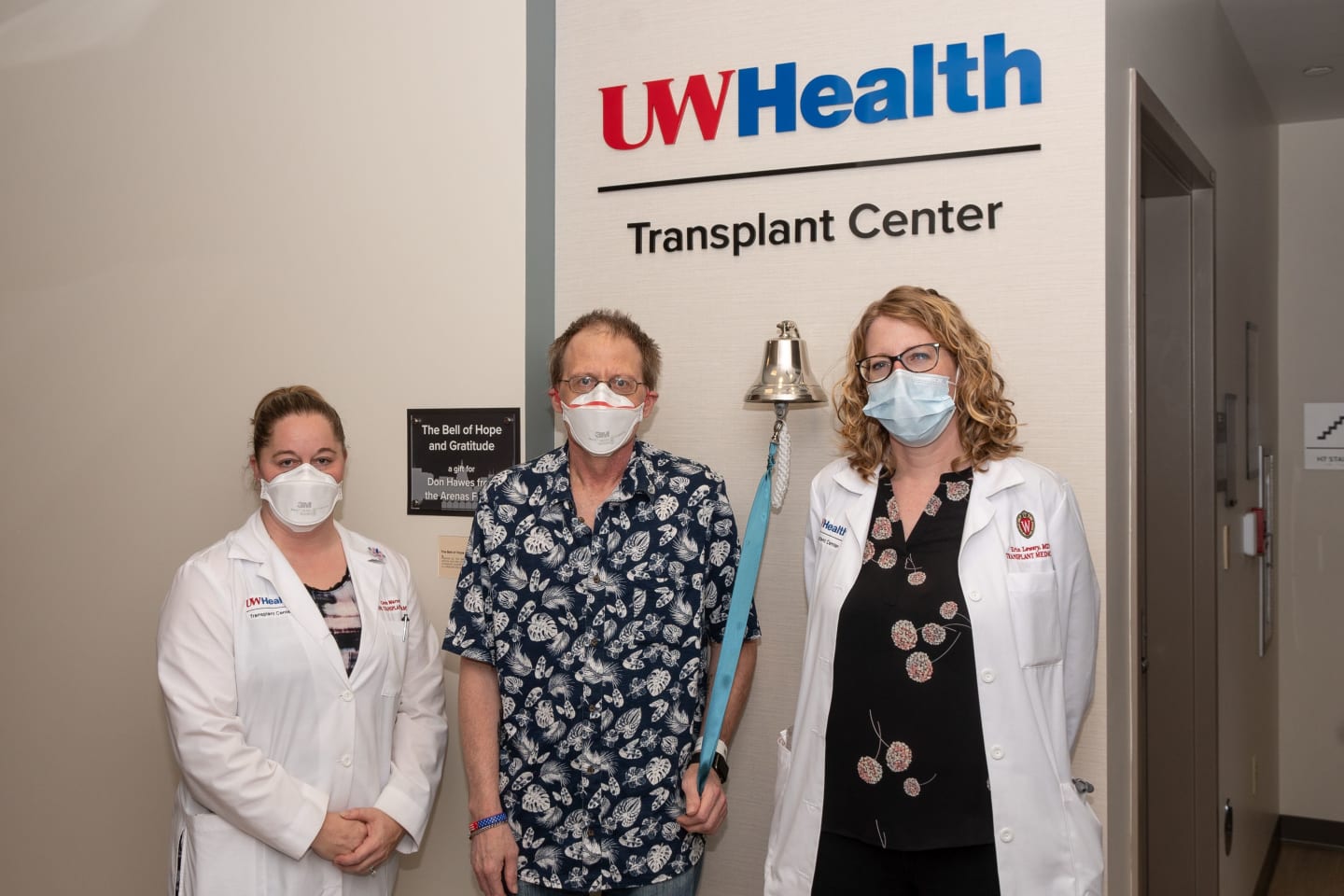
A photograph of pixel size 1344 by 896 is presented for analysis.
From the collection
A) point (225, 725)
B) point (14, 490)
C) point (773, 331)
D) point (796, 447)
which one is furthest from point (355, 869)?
point (14, 490)

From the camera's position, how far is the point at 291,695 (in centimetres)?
222

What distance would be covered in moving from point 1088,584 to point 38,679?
3.08 meters

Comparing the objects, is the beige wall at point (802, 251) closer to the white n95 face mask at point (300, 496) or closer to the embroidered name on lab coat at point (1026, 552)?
the embroidered name on lab coat at point (1026, 552)

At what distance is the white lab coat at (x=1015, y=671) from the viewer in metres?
1.82

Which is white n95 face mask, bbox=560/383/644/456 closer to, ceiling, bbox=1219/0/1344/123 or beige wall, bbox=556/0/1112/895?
beige wall, bbox=556/0/1112/895

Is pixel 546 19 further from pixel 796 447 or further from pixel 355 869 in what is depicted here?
pixel 355 869

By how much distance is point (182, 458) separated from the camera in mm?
3125

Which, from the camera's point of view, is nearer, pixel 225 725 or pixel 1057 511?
pixel 1057 511

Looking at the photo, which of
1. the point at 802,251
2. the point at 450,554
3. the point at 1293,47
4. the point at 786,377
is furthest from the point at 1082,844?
the point at 1293,47

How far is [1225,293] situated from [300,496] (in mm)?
2878

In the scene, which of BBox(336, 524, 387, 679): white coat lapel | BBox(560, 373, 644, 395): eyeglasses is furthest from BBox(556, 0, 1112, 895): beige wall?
BBox(336, 524, 387, 679): white coat lapel

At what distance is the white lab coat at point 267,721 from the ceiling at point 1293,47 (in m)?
3.36

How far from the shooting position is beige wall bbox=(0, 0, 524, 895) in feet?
9.18

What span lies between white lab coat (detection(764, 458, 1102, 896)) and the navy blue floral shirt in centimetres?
24
